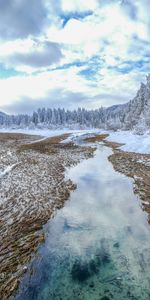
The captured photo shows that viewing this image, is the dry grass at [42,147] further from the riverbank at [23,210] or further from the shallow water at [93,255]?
the shallow water at [93,255]

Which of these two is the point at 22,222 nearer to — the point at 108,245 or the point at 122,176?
the point at 108,245

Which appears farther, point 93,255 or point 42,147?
point 42,147

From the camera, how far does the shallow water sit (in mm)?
6918

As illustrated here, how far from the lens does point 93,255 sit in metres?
8.53

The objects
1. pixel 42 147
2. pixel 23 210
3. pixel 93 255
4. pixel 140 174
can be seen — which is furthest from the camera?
pixel 42 147

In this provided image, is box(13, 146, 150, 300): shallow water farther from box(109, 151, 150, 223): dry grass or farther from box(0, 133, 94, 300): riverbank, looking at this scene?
box(109, 151, 150, 223): dry grass

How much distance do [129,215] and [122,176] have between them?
8.59 m

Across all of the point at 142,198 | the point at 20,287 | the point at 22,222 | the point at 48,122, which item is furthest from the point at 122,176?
the point at 48,122

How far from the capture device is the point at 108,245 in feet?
29.9

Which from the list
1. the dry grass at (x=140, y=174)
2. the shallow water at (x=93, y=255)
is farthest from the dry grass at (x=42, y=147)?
the shallow water at (x=93, y=255)

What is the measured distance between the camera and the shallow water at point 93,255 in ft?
22.7

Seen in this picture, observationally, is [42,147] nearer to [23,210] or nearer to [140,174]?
[140,174]

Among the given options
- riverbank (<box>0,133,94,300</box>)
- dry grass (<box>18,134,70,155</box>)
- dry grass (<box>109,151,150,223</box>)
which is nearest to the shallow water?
riverbank (<box>0,133,94,300</box>)

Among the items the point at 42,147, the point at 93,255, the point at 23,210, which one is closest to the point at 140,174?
the point at 23,210
